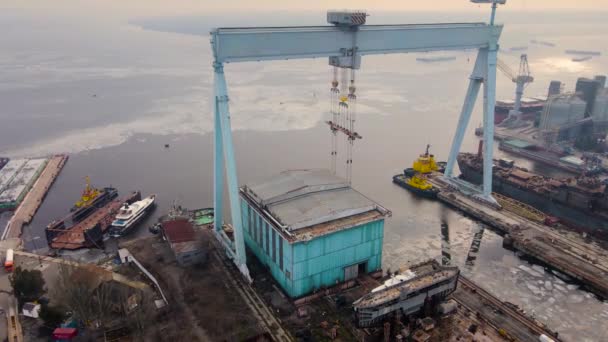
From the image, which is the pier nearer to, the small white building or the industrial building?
the small white building

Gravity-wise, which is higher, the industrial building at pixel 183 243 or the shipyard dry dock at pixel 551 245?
the industrial building at pixel 183 243

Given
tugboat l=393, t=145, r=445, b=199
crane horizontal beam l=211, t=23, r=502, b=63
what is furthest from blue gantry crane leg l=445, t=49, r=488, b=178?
tugboat l=393, t=145, r=445, b=199

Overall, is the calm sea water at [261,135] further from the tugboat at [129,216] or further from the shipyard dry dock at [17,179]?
the shipyard dry dock at [17,179]

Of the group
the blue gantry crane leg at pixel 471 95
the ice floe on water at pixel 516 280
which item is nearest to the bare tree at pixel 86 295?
the ice floe on water at pixel 516 280

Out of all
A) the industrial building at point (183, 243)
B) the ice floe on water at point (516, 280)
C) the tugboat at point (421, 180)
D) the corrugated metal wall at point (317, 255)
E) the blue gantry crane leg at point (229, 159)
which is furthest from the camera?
the tugboat at point (421, 180)

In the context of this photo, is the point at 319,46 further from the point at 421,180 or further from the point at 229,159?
the point at 421,180

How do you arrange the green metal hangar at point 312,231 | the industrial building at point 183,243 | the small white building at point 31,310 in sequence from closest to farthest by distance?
the small white building at point 31,310 → the green metal hangar at point 312,231 → the industrial building at point 183,243

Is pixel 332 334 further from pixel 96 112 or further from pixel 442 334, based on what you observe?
pixel 96 112
